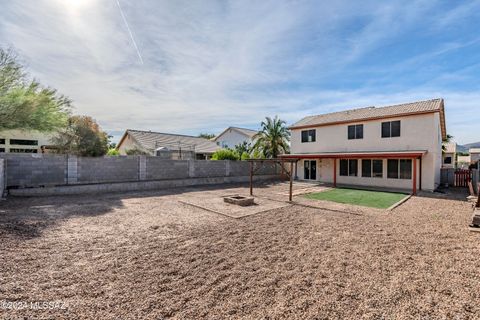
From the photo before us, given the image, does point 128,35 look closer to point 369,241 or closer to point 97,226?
point 97,226

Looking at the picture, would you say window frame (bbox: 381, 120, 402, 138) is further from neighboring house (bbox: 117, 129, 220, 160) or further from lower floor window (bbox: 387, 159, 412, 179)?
neighboring house (bbox: 117, 129, 220, 160)

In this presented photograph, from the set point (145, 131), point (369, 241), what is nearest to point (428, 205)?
point (369, 241)

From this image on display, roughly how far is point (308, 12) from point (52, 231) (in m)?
10.8

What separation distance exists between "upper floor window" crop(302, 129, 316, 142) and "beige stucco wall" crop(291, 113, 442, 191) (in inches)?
13.3

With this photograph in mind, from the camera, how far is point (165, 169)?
52.9 feet

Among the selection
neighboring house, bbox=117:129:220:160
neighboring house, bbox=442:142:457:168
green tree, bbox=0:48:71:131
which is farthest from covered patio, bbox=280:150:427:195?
neighboring house, bbox=442:142:457:168

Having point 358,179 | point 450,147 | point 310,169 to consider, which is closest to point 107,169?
point 310,169

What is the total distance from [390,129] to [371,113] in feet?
6.65

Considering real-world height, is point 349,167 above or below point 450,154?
below

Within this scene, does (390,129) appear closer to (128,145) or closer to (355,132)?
(355,132)

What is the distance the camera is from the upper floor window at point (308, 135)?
63.0ft

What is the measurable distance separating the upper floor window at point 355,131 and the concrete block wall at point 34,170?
18.0 meters

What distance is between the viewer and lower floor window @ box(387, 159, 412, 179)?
1458 centimetres

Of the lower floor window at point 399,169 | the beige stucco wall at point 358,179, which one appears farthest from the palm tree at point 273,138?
the lower floor window at point 399,169
